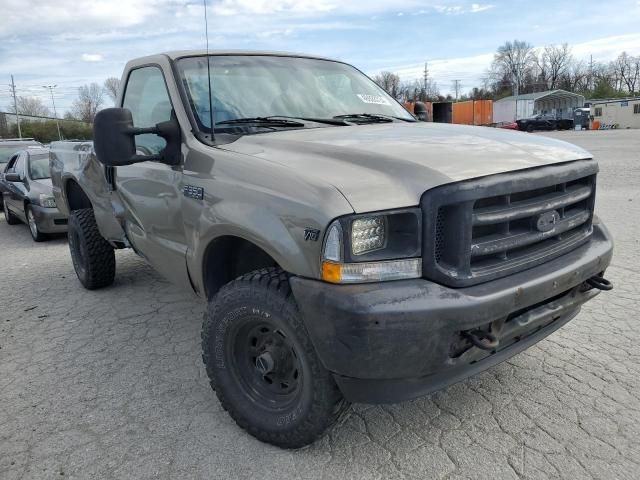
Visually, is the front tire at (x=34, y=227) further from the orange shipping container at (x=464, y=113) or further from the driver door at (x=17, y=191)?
the orange shipping container at (x=464, y=113)

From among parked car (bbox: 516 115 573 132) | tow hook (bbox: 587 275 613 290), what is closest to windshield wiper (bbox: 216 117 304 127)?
tow hook (bbox: 587 275 613 290)

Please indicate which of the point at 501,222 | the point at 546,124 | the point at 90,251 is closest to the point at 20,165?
the point at 90,251

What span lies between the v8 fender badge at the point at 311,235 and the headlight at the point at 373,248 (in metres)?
0.04

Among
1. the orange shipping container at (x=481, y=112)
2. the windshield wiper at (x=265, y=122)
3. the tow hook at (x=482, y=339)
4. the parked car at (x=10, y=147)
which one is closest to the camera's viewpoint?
the tow hook at (x=482, y=339)

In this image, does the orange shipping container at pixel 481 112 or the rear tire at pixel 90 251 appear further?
the orange shipping container at pixel 481 112

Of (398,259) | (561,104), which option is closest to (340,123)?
(398,259)

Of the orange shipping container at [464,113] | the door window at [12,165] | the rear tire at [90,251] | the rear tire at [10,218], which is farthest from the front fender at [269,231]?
the orange shipping container at [464,113]

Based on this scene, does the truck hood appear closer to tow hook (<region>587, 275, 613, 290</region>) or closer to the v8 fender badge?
the v8 fender badge

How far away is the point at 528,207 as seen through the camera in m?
2.48

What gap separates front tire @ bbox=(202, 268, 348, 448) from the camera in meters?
2.36

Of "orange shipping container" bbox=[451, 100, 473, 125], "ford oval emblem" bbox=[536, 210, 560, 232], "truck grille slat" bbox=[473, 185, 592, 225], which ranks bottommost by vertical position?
"ford oval emblem" bbox=[536, 210, 560, 232]

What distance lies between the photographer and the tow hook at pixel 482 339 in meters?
2.18

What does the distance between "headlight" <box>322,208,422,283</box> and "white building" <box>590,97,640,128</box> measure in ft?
181

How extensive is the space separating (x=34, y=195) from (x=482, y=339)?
816 centimetres
